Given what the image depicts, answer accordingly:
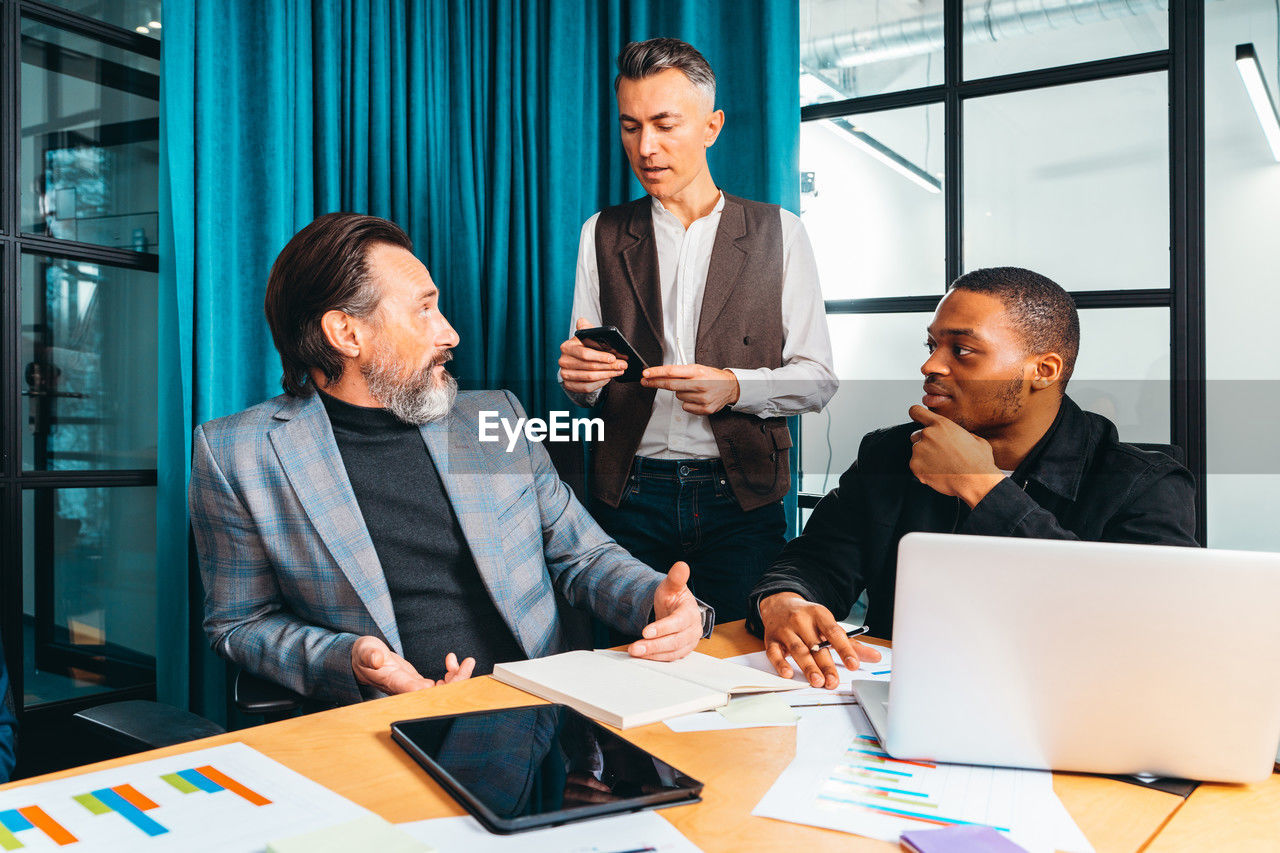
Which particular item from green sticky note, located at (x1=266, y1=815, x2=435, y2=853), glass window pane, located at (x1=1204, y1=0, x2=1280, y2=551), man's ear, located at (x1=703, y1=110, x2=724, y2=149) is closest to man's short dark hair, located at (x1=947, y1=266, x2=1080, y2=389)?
man's ear, located at (x1=703, y1=110, x2=724, y2=149)

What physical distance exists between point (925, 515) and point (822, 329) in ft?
2.22

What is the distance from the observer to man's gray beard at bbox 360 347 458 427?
75.8 inches

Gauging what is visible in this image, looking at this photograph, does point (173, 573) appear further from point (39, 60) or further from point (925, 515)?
point (925, 515)

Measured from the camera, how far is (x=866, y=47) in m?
2.92

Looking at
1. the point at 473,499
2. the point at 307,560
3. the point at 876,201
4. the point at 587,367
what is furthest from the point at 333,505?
the point at 876,201

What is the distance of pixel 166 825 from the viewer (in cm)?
82

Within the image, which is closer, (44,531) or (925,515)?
(925,515)

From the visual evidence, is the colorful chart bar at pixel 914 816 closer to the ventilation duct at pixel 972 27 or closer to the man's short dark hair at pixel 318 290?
the man's short dark hair at pixel 318 290

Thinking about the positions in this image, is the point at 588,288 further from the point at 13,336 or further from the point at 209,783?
the point at 209,783

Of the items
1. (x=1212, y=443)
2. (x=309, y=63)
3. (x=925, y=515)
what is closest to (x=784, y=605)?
(x=925, y=515)

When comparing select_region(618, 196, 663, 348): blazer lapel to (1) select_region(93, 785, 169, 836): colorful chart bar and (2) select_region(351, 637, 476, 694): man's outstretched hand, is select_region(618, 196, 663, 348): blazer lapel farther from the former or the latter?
(1) select_region(93, 785, 169, 836): colorful chart bar

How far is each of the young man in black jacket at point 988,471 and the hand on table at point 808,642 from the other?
3cm

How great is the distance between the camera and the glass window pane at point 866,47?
2832 mm

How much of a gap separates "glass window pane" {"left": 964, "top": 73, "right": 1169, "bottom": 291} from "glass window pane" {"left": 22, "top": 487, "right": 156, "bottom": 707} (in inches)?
99.1
